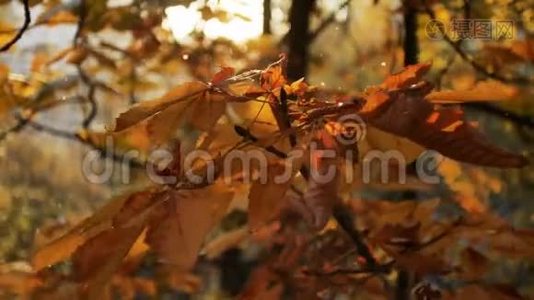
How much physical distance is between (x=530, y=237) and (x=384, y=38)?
94 centimetres

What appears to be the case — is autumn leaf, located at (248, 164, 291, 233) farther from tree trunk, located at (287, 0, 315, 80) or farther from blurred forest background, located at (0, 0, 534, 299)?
tree trunk, located at (287, 0, 315, 80)

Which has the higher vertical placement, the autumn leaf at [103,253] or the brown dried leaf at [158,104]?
the brown dried leaf at [158,104]

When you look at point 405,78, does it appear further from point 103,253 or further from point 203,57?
point 203,57

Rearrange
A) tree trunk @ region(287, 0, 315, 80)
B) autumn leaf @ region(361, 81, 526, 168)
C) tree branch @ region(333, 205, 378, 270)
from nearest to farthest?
autumn leaf @ region(361, 81, 526, 168)
tree branch @ region(333, 205, 378, 270)
tree trunk @ region(287, 0, 315, 80)

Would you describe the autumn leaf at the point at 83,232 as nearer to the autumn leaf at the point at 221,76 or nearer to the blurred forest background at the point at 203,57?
the autumn leaf at the point at 221,76

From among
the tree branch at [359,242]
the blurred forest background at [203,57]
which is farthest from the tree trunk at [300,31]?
the tree branch at [359,242]

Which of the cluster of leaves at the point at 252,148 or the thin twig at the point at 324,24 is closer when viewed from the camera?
the cluster of leaves at the point at 252,148

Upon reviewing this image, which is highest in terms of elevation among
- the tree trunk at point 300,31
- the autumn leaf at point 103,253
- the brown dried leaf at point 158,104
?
the tree trunk at point 300,31

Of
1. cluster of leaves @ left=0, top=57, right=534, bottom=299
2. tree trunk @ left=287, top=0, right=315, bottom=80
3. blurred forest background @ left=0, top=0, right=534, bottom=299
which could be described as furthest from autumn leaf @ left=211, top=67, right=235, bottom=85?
tree trunk @ left=287, top=0, right=315, bottom=80
